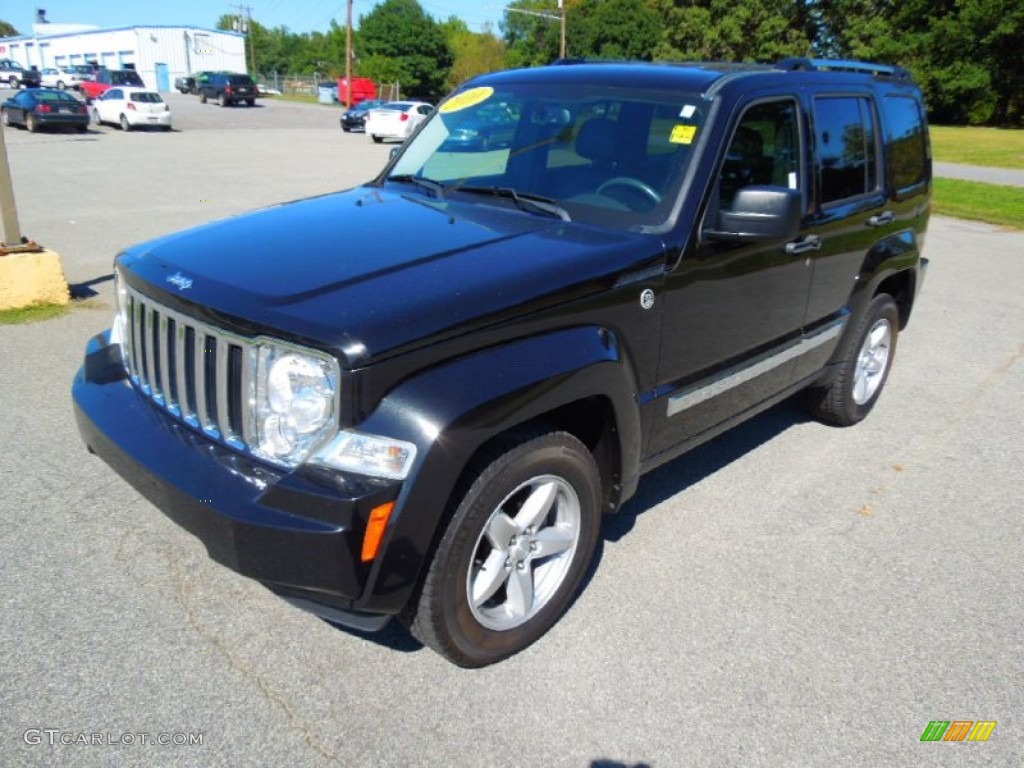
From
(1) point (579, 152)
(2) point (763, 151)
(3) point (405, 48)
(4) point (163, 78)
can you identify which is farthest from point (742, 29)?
(1) point (579, 152)

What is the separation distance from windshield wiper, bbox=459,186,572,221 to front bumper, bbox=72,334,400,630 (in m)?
1.51

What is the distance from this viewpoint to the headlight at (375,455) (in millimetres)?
2293

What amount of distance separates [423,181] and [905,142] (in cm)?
301

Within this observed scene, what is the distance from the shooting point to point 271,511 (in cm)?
231

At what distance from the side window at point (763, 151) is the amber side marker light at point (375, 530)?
1.94m

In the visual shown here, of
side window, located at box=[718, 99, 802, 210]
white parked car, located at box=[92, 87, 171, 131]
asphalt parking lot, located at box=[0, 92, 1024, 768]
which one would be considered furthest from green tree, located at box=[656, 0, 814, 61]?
asphalt parking lot, located at box=[0, 92, 1024, 768]

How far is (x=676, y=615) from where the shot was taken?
318 centimetres

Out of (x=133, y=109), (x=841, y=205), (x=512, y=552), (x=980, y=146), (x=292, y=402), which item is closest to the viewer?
(x=292, y=402)

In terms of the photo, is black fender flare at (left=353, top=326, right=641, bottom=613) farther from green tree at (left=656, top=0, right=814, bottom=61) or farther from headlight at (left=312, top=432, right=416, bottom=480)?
green tree at (left=656, top=0, right=814, bottom=61)

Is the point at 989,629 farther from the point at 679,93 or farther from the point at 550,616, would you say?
the point at 679,93

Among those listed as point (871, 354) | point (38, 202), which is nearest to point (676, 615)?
point (871, 354)

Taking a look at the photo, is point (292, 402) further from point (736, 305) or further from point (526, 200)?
point (736, 305)

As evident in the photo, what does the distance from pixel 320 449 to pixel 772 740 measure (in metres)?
1.67

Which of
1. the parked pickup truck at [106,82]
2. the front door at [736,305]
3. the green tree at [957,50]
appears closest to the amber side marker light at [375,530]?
the front door at [736,305]
